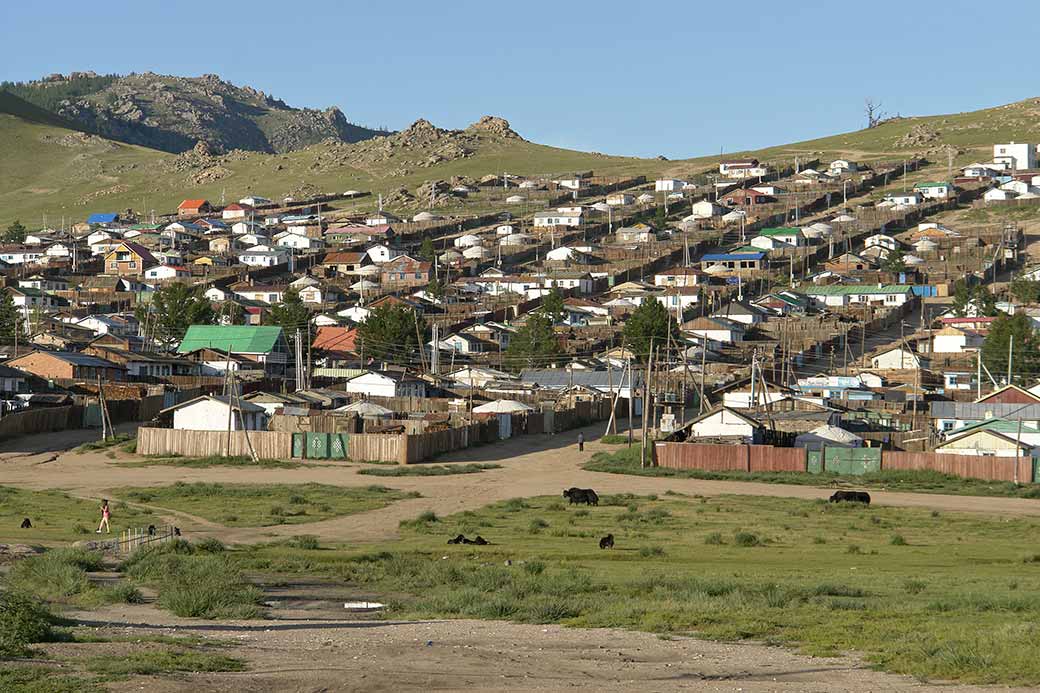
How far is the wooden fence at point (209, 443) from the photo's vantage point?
7869 centimetres

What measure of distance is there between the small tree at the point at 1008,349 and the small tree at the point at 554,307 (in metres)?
38.3

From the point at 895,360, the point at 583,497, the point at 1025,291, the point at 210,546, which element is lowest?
the point at 210,546

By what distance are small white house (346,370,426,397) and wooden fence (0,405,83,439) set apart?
66.5 feet

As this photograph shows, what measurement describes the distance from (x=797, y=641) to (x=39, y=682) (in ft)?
42.6

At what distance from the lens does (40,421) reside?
8688cm

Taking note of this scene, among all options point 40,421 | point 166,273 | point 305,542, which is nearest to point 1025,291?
point 166,273

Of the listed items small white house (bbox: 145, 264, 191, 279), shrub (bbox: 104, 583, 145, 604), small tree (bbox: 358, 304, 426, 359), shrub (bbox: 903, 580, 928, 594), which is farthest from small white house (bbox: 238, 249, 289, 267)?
shrub (bbox: 903, 580, 928, 594)

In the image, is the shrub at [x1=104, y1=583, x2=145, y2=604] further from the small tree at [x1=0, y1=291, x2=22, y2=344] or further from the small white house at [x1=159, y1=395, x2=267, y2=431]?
the small tree at [x1=0, y1=291, x2=22, y2=344]

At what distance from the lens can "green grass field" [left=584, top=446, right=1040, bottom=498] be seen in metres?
67.4

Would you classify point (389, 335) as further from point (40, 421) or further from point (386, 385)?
point (40, 421)

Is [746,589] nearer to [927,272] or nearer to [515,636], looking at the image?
[515,636]

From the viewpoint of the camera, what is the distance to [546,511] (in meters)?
58.1

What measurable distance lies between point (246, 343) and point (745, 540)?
259ft

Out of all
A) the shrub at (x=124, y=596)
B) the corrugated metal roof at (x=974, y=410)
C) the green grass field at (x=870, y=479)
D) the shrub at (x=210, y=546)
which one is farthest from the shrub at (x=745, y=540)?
the corrugated metal roof at (x=974, y=410)
